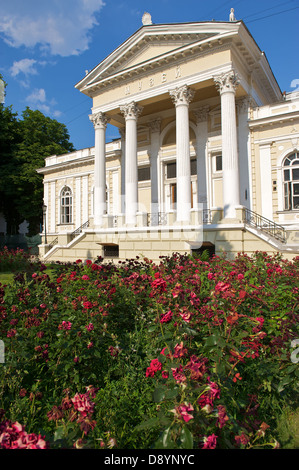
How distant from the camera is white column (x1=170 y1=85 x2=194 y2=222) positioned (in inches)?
588

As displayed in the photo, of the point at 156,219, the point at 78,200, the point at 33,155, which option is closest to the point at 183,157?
the point at 156,219

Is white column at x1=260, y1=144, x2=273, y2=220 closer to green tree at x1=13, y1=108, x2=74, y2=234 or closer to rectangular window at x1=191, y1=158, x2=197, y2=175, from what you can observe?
rectangular window at x1=191, y1=158, x2=197, y2=175

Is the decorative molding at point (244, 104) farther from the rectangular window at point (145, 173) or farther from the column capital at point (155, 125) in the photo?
the rectangular window at point (145, 173)

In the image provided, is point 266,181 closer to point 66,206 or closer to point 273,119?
point 273,119

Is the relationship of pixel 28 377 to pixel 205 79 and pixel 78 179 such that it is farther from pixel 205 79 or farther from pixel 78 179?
pixel 78 179

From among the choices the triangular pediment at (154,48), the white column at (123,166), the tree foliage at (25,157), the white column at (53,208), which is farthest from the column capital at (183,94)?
the tree foliage at (25,157)

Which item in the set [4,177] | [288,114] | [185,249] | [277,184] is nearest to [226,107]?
[288,114]

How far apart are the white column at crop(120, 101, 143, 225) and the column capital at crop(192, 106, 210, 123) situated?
3694 millimetres

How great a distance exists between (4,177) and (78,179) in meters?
12.1

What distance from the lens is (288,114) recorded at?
1527 centimetres

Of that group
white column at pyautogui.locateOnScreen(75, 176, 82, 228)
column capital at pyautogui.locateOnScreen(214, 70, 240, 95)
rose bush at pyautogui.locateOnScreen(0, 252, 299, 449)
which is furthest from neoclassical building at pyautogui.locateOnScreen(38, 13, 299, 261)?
rose bush at pyautogui.locateOnScreen(0, 252, 299, 449)

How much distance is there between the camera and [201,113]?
1809 cm

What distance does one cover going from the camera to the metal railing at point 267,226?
14.2 meters

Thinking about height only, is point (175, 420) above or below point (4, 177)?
below
